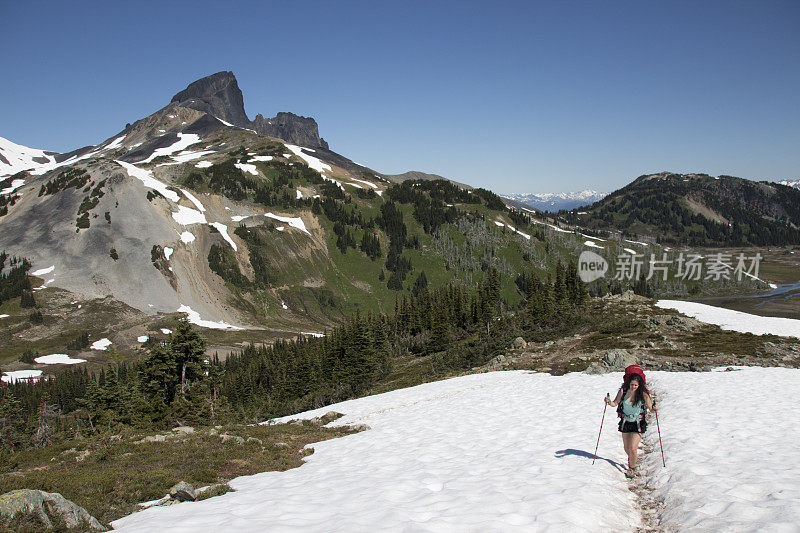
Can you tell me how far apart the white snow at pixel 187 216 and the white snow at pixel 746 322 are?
16624cm

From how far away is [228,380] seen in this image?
262 ft

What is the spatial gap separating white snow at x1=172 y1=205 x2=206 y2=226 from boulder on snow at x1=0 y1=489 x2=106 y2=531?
17025 centimetres

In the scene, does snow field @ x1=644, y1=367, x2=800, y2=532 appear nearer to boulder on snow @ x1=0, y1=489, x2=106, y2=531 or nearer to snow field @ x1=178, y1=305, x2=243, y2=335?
boulder on snow @ x1=0, y1=489, x2=106, y2=531

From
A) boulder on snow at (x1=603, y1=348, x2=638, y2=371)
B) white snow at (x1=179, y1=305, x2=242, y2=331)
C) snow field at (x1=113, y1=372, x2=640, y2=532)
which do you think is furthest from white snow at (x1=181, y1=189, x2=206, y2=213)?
boulder on snow at (x1=603, y1=348, x2=638, y2=371)

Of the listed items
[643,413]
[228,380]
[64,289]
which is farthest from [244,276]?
[643,413]

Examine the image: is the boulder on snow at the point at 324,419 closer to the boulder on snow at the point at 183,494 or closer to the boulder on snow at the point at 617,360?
the boulder on snow at the point at 183,494

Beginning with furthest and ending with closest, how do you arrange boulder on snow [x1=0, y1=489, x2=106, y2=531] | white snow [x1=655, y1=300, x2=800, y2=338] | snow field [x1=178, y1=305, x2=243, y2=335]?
snow field [x1=178, y1=305, x2=243, y2=335]
white snow [x1=655, y1=300, x2=800, y2=338]
boulder on snow [x1=0, y1=489, x2=106, y2=531]

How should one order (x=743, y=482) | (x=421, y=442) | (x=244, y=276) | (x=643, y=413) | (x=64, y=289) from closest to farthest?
(x=743, y=482) < (x=643, y=413) < (x=421, y=442) < (x=64, y=289) < (x=244, y=276)

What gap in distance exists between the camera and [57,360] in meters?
95.7

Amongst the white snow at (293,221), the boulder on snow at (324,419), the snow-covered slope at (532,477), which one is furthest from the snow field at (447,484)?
the white snow at (293,221)

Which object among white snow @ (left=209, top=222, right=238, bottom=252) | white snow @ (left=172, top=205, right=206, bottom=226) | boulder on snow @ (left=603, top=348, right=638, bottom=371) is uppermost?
white snow @ (left=172, top=205, right=206, bottom=226)

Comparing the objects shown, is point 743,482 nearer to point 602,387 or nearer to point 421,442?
point 421,442

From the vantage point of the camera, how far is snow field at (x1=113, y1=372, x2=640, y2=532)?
8117mm

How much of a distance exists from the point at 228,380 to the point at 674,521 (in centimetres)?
8464
